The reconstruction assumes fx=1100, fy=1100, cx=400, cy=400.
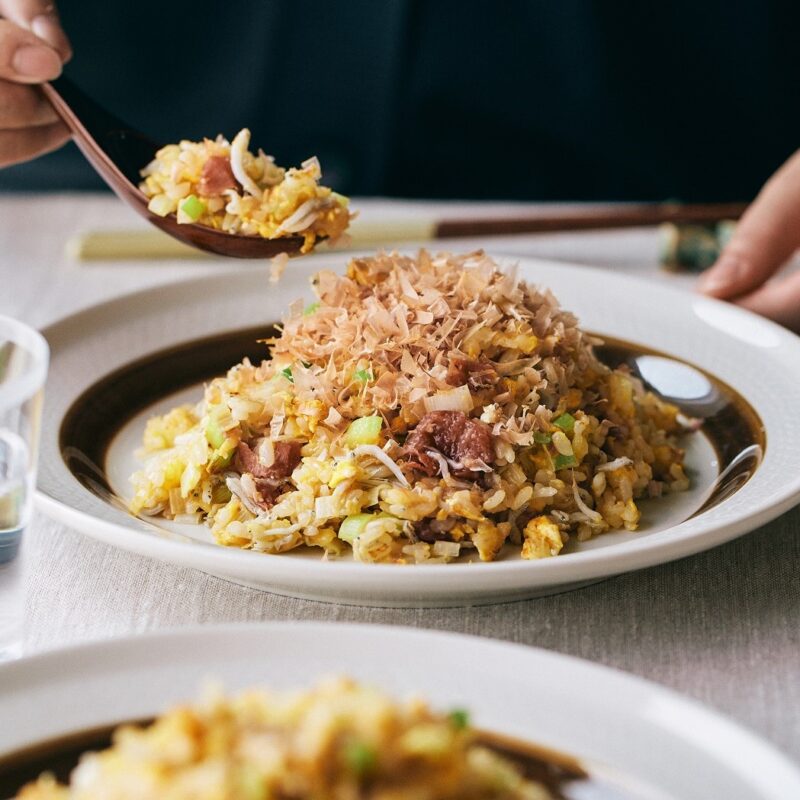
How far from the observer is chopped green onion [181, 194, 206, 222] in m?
1.96

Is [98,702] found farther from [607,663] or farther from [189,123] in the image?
[189,123]

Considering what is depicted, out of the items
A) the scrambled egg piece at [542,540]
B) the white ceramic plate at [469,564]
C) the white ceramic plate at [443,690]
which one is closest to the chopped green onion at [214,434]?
the white ceramic plate at [469,564]

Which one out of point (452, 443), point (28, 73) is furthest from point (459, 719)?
point (28, 73)

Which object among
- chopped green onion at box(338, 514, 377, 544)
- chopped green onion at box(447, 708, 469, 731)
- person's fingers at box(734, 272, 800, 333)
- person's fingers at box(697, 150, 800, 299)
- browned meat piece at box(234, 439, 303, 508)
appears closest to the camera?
chopped green onion at box(447, 708, 469, 731)

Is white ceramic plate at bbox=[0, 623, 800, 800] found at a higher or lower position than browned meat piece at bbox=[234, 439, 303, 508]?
higher

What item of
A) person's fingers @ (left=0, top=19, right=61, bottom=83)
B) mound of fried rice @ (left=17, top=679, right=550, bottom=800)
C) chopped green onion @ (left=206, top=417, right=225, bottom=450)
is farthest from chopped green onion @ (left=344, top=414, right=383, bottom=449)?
person's fingers @ (left=0, top=19, right=61, bottom=83)

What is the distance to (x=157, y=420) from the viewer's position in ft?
6.85

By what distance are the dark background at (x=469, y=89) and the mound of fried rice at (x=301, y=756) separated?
3.34 m

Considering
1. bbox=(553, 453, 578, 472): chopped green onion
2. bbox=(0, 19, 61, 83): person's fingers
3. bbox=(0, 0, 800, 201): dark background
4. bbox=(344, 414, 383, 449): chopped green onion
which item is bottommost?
bbox=(0, 0, 800, 201): dark background

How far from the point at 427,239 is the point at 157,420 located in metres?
1.34

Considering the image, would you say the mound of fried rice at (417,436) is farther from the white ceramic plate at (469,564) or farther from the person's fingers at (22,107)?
the person's fingers at (22,107)

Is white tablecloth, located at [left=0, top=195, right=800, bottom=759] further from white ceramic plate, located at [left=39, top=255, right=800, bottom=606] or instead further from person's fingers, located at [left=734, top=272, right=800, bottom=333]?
person's fingers, located at [left=734, top=272, right=800, bottom=333]

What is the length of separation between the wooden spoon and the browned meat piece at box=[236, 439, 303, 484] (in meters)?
0.38

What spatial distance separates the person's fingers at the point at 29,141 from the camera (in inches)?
97.3
